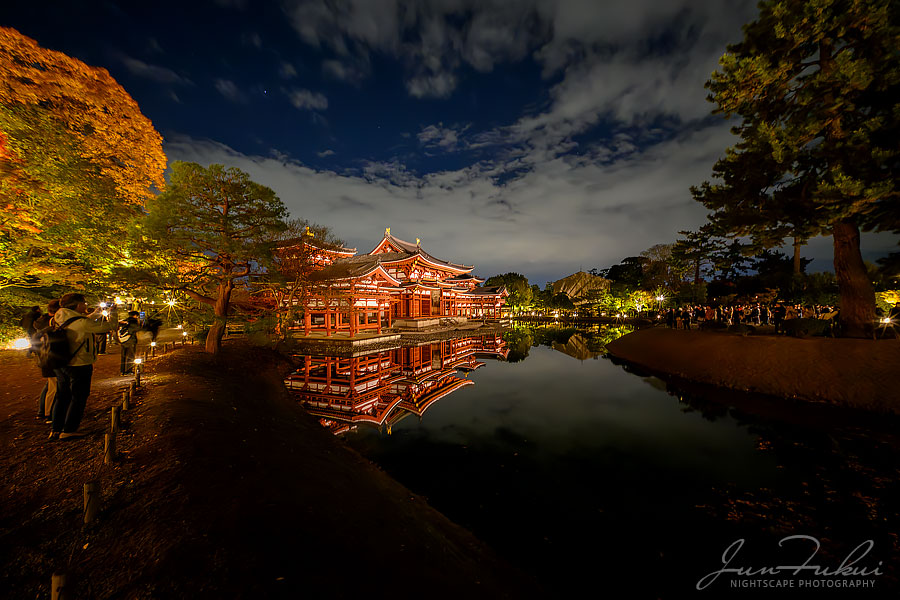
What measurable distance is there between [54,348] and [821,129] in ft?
69.2

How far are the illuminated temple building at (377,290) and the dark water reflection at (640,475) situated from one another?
916cm

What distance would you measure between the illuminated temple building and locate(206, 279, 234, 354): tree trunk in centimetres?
355

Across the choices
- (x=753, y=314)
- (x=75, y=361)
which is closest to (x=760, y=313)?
(x=753, y=314)

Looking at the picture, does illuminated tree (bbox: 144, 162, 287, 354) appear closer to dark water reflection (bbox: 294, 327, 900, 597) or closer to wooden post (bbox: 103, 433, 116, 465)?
dark water reflection (bbox: 294, 327, 900, 597)

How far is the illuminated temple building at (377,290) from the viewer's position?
18542mm

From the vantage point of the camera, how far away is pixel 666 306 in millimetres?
33562

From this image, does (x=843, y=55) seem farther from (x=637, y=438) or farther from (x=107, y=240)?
(x=107, y=240)

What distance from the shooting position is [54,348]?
4.15 metres

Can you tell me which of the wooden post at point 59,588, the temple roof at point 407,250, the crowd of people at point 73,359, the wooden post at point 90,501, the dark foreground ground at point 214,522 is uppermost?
the temple roof at point 407,250

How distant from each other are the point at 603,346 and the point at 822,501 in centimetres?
1861

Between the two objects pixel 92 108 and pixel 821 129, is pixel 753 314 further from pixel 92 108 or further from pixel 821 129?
pixel 92 108

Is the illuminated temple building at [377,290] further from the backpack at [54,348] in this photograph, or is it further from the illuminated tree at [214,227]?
the backpack at [54,348]

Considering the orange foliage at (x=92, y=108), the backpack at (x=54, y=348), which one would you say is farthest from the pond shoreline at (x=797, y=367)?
the orange foliage at (x=92, y=108)

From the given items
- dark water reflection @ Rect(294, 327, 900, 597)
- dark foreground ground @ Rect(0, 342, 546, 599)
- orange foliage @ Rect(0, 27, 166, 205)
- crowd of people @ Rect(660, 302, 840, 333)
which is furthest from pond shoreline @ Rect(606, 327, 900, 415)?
orange foliage @ Rect(0, 27, 166, 205)
